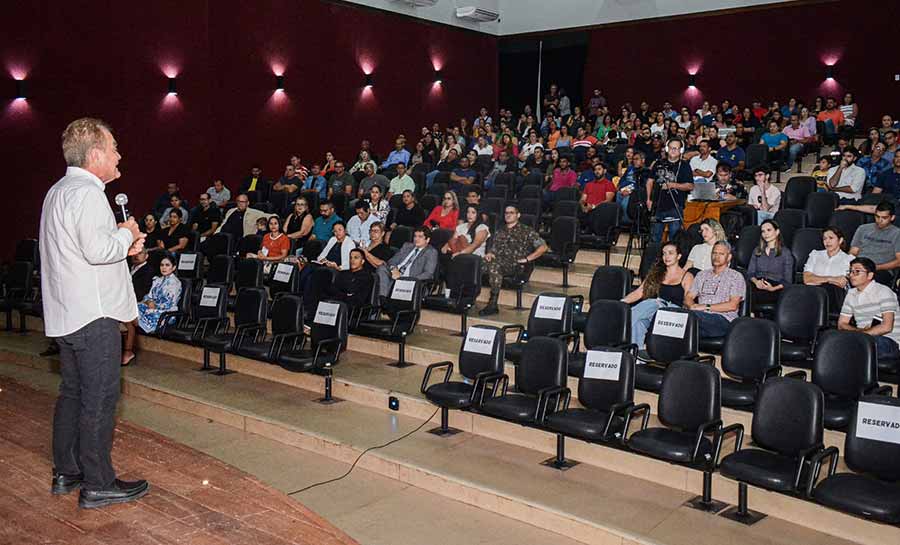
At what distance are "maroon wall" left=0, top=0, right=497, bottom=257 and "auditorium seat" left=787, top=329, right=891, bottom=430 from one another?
407 inches

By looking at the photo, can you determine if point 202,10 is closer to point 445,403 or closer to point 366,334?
point 366,334

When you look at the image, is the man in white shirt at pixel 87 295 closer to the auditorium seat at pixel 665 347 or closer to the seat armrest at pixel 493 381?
the seat armrest at pixel 493 381

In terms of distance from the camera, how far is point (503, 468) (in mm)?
4688

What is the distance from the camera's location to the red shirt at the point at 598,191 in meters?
9.30

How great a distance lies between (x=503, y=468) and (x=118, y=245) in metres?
2.86

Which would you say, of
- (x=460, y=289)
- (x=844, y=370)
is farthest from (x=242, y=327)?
(x=844, y=370)

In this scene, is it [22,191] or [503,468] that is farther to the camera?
[22,191]

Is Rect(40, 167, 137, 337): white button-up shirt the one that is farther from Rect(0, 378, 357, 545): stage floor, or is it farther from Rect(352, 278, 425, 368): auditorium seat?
Rect(352, 278, 425, 368): auditorium seat

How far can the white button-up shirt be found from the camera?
2.52 metres

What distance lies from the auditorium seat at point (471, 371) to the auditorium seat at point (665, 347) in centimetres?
92

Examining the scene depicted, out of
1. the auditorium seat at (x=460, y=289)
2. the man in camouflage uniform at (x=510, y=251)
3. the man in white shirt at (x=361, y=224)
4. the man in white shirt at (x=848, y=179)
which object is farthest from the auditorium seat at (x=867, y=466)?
the man in white shirt at (x=361, y=224)

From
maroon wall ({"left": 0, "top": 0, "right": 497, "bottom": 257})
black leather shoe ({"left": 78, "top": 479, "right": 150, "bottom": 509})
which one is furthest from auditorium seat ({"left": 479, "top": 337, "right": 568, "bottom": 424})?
maroon wall ({"left": 0, "top": 0, "right": 497, "bottom": 257})

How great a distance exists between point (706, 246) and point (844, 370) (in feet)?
7.21

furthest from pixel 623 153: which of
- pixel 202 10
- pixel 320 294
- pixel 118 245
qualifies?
pixel 118 245
